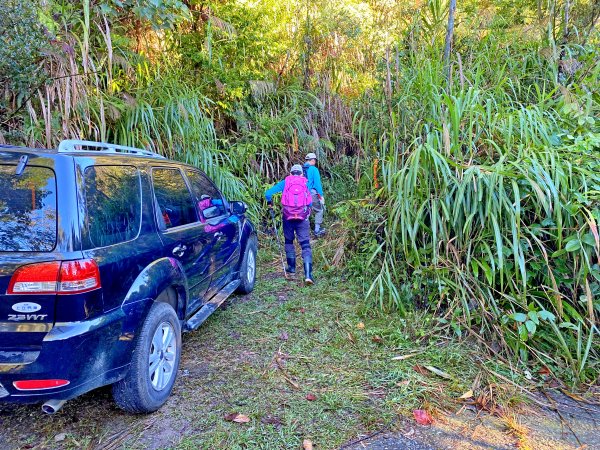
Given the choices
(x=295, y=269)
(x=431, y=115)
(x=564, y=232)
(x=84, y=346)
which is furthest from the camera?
(x=295, y=269)

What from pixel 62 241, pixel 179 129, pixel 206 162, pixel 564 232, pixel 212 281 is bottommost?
pixel 212 281

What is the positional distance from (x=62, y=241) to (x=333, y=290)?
10.9 ft

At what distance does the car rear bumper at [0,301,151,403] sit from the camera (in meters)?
2.02

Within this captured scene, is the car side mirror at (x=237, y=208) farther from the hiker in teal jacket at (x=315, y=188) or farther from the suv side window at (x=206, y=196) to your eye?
the hiker in teal jacket at (x=315, y=188)

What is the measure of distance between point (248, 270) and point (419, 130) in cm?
264

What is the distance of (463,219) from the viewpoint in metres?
3.92

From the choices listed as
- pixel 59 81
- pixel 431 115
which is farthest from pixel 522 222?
pixel 59 81

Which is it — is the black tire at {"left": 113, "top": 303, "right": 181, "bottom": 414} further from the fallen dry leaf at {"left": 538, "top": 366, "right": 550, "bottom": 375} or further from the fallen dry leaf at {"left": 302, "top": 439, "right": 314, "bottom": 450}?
the fallen dry leaf at {"left": 538, "top": 366, "right": 550, "bottom": 375}

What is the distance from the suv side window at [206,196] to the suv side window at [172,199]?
21cm

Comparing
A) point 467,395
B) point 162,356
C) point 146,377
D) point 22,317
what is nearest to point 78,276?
point 22,317

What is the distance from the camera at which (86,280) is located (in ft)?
6.93

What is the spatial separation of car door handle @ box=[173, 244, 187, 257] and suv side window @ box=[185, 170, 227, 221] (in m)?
0.70

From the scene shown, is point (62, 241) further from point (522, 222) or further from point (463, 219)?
point (522, 222)

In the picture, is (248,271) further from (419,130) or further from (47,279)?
(47,279)
